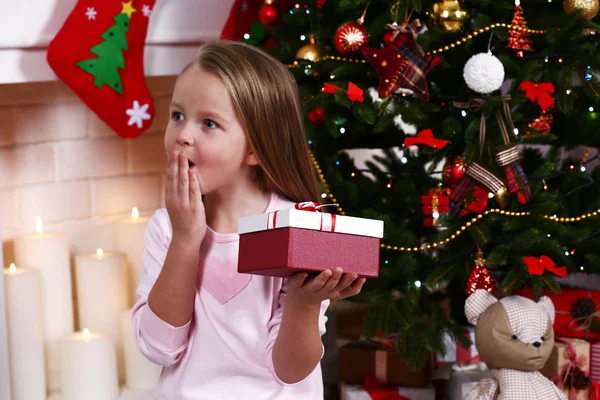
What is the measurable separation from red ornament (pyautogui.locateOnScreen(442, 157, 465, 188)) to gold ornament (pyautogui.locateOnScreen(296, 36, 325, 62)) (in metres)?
0.45

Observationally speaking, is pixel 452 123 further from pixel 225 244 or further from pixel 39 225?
pixel 39 225

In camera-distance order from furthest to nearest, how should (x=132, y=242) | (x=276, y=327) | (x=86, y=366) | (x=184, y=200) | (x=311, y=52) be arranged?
(x=132, y=242) → (x=311, y=52) → (x=86, y=366) → (x=276, y=327) → (x=184, y=200)

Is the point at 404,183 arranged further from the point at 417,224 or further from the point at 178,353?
the point at 178,353

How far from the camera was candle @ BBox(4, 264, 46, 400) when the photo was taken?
80.1 inches

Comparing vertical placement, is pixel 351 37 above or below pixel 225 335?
above

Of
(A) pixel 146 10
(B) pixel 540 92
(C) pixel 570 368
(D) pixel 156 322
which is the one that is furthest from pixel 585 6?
(D) pixel 156 322

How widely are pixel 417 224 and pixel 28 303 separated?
1045 millimetres

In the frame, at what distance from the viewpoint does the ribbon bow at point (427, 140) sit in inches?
79.8

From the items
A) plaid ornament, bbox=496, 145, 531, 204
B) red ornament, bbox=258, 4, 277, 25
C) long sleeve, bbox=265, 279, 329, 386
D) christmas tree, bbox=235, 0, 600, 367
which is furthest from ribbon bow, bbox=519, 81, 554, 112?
long sleeve, bbox=265, 279, 329, 386

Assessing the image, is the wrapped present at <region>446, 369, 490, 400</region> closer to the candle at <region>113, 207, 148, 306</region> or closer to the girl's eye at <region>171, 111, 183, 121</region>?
the candle at <region>113, 207, 148, 306</region>

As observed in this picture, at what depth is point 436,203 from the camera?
2082 millimetres

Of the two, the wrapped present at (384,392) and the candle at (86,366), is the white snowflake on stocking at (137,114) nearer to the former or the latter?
the candle at (86,366)

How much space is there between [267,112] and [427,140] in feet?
2.32

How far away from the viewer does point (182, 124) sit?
138 centimetres
